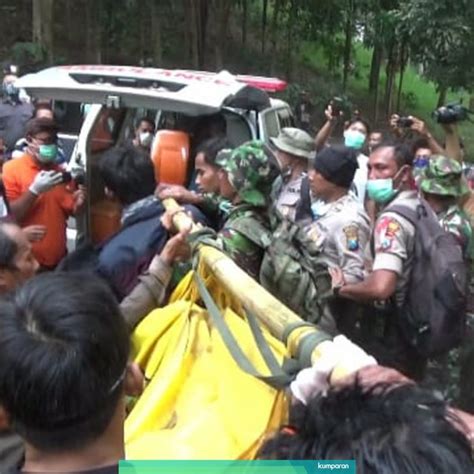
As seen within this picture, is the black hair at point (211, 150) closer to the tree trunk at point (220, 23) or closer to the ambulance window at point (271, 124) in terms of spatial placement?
the ambulance window at point (271, 124)

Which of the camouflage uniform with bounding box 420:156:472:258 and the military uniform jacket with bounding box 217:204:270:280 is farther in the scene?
the camouflage uniform with bounding box 420:156:472:258

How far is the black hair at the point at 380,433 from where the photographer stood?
1.20m

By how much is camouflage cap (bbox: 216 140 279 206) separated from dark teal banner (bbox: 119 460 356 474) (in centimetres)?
159

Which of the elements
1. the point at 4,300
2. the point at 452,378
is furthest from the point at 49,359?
the point at 452,378

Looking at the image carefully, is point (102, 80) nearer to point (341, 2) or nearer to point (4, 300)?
point (4, 300)

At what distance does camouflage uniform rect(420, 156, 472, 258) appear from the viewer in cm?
420

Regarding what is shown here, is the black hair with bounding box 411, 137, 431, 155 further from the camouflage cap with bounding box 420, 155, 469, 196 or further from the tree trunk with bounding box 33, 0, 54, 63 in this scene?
the tree trunk with bounding box 33, 0, 54, 63

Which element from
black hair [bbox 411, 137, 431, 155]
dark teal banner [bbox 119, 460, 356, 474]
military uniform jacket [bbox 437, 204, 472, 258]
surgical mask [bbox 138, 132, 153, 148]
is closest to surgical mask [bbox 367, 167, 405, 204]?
military uniform jacket [bbox 437, 204, 472, 258]

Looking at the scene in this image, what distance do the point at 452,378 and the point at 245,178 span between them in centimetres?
194

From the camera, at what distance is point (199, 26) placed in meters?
22.8

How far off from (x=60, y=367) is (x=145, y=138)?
4.11 metres

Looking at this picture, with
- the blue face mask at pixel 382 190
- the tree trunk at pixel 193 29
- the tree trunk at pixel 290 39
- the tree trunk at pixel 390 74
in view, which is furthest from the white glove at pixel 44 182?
the tree trunk at pixel 290 39

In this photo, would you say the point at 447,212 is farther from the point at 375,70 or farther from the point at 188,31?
the point at 375,70

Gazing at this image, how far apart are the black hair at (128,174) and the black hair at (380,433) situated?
238cm
